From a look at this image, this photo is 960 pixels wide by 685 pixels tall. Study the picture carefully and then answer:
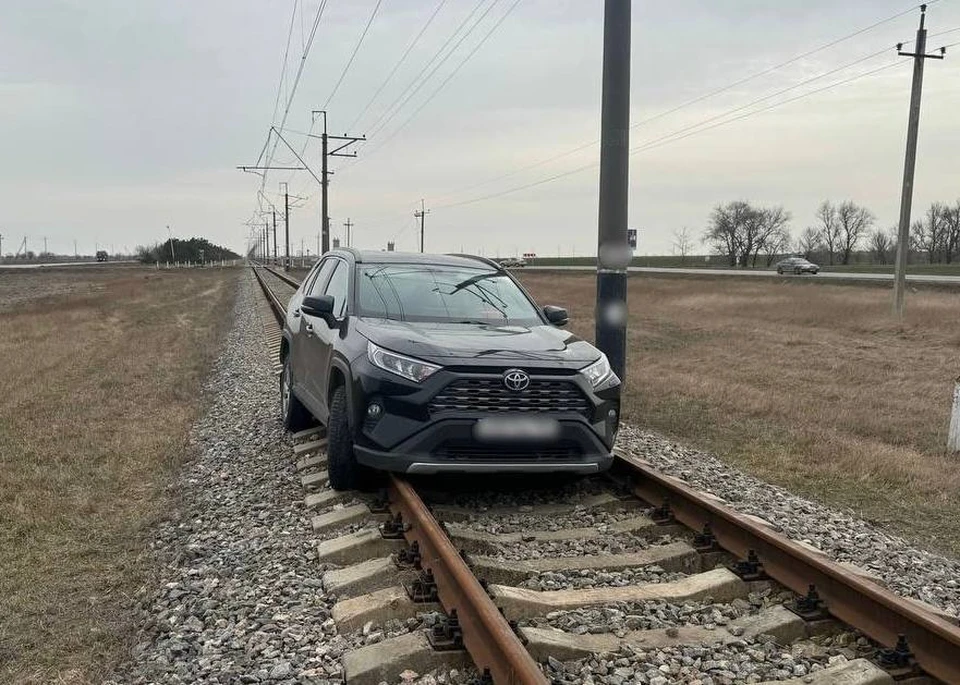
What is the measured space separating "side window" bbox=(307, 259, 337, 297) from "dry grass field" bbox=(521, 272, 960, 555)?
12.6ft

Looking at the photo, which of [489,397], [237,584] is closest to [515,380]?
[489,397]

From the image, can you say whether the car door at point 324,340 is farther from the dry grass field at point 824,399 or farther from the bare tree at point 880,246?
the bare tree at point 880,246

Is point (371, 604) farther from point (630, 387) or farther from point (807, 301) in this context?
point (807, 301)

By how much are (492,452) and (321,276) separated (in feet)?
12.3

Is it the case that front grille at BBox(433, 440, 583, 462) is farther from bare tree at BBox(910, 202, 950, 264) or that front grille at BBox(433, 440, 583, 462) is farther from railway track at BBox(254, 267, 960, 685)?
bare tree at BBox(910, 202, 950, 264)

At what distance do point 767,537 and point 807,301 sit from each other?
2945cm

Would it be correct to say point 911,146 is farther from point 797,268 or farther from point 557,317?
point 797,268

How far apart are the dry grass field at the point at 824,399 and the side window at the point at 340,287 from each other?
3.88 m

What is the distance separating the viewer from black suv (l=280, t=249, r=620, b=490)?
500cm

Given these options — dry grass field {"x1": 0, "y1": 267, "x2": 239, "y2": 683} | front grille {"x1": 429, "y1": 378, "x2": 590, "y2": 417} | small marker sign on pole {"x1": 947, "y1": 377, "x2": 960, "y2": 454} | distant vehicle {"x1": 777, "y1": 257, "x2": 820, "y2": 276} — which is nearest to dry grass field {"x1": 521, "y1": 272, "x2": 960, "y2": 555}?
small marker sign on pole {"x1": 947, "y1": 377, "x2": 960, "y2": 454}

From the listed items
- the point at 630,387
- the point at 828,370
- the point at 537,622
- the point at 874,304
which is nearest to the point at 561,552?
the point at 537,622

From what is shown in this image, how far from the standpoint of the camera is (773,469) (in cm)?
732

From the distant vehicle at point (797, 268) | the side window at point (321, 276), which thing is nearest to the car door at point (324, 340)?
the side window at point (321, 276)

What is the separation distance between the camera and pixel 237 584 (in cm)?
434
